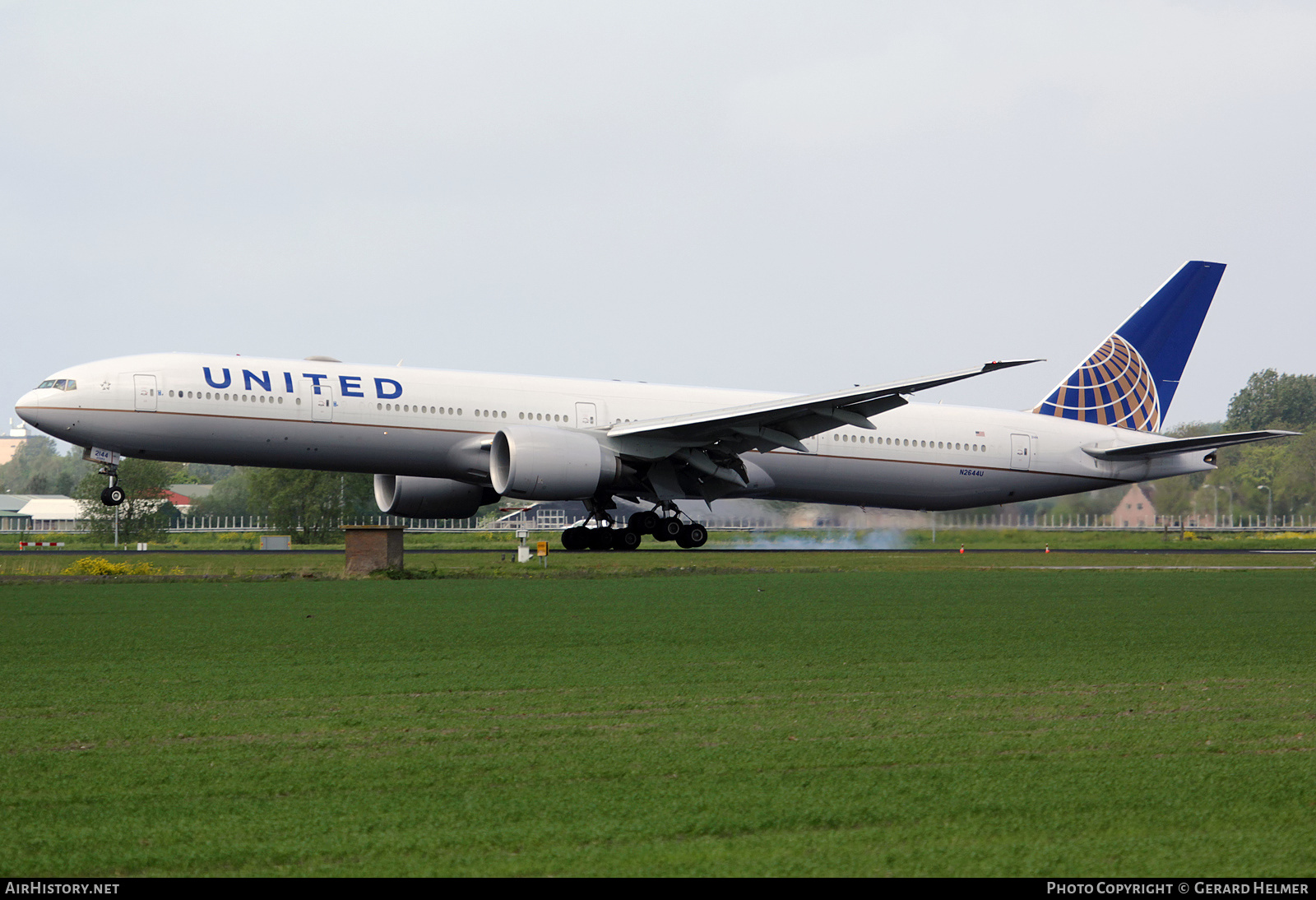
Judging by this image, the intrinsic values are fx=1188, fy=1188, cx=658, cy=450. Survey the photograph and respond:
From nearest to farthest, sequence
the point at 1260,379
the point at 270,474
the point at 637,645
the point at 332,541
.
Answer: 1. the point at 637,645
2. the point at 332,541
3. the point at 270,474
4. the point at 1260,379

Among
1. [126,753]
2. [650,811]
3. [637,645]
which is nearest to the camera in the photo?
[650,811]

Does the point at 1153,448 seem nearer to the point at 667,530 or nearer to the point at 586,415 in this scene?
the point at 667,530

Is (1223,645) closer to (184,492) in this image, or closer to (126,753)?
(126,753)

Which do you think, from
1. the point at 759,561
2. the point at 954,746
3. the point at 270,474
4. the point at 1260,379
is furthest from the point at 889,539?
the point at 1260,379

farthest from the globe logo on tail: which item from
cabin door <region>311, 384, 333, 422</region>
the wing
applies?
cabin door <region>311, 384, 333, 422</region>

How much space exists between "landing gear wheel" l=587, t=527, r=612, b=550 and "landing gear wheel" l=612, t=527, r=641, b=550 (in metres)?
0.12

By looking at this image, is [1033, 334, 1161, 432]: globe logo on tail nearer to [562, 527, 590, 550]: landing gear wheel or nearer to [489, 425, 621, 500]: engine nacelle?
[562, 527, 590, 550]: landing gear wheel

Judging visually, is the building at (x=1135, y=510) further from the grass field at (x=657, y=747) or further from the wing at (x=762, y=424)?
the grass field at (x=657, y=747)

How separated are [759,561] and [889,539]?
10.3 m

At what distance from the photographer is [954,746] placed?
6.39m

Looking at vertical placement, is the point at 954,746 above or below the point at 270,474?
below

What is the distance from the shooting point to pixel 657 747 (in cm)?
633

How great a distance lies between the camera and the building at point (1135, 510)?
36.8 meters
